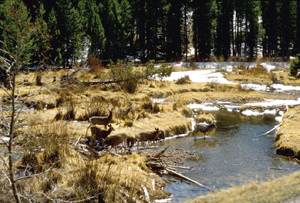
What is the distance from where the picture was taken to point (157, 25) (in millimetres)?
42219

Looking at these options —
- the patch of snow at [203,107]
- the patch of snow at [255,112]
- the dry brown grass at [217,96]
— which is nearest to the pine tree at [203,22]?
the dry brown grass at [217,96]

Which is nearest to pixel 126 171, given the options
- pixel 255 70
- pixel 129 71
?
pixel 129 71

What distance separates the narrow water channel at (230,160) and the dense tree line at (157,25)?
23211mm

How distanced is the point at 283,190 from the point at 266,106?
533 inches

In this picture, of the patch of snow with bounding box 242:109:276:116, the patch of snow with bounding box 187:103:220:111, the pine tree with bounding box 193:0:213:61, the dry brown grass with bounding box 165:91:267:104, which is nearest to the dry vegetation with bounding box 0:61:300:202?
the dry brown grass with bounding box 165:91:267:104

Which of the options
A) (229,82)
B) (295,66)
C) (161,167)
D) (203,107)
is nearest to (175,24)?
(229,82)

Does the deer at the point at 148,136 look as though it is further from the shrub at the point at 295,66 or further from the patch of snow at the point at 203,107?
the shrub at the point at 295,66

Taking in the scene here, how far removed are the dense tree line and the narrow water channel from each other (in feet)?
76.2

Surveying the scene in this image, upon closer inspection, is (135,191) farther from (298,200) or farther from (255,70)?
(255,70)

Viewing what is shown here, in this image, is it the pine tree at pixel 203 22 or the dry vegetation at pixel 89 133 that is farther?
the pine tree at pixel 203 22

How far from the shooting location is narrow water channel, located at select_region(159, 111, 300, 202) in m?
6.75

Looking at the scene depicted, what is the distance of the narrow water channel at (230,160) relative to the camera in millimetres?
6754

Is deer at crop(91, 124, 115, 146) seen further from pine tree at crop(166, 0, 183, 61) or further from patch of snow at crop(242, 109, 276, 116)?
pine tree at crop(166, 0, 183, 61)

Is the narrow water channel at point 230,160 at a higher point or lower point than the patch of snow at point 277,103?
lower
